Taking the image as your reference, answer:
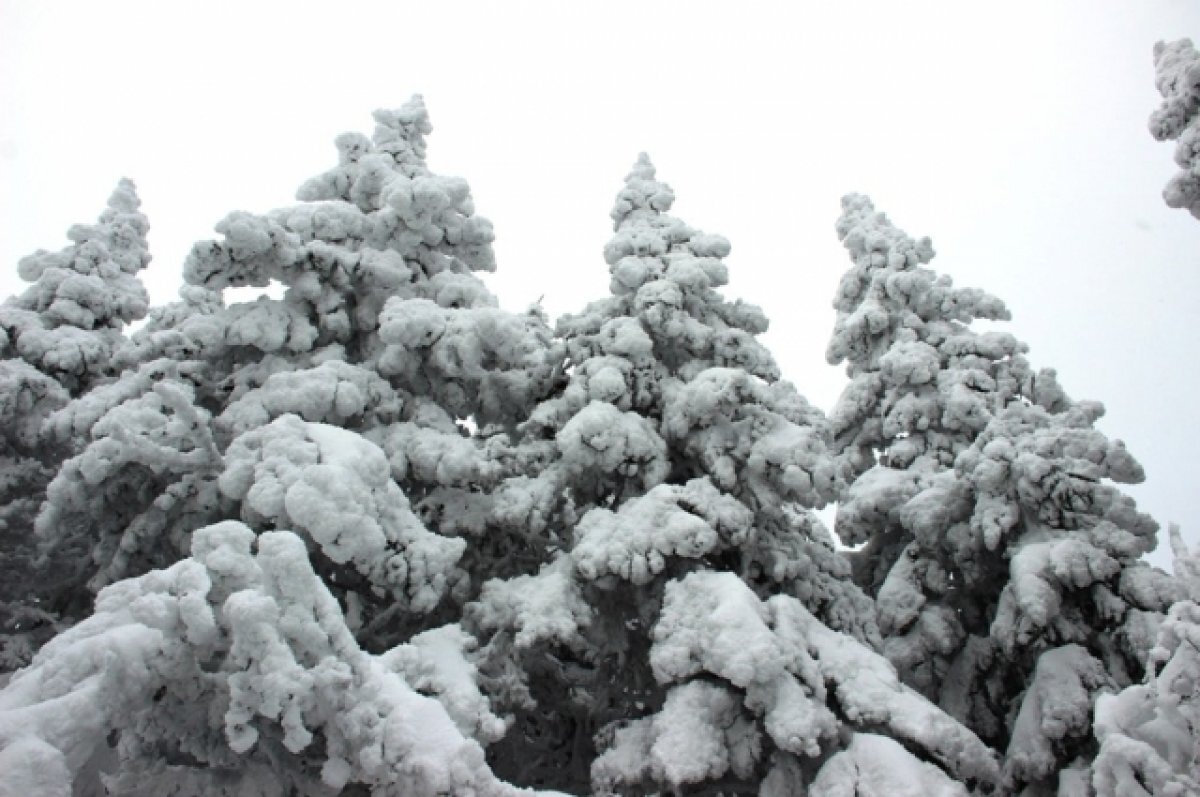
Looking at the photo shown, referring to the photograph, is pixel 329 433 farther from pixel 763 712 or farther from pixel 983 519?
pixel 983 519

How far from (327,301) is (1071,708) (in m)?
7.82

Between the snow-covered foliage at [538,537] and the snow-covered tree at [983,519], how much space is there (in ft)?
0.13

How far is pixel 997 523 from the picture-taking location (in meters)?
7.39

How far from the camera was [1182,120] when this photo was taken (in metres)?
6.11

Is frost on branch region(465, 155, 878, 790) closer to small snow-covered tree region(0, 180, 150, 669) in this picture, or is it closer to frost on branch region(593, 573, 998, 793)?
frost on branch region(593, 573, 998, 793)

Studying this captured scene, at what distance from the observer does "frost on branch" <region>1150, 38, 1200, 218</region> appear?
5914mm

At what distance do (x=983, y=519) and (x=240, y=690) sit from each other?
657 cm

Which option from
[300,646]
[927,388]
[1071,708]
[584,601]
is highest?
[927,388]

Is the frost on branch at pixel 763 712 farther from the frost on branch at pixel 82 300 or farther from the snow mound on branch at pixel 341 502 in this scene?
the frost on branch at pixel 82 300

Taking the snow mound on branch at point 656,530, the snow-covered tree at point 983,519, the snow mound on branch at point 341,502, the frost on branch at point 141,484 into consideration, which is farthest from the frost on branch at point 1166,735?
the frost on branch at point 141,484

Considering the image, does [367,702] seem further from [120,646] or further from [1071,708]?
[1071,708]

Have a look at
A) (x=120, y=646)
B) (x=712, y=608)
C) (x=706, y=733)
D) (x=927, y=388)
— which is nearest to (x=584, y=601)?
(x=712, y=608)

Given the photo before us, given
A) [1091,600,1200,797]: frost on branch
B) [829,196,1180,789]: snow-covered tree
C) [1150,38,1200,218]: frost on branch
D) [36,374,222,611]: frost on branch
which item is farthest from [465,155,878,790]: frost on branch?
[1150,38,1200,218]: frost on branch

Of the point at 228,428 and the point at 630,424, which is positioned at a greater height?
the point at 630,424
